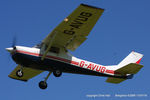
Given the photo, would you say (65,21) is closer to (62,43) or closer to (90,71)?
(62,43)

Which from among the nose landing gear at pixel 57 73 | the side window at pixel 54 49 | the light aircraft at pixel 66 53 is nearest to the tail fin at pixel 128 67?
the light aircraft at pixel 66 53

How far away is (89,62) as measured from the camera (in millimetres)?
19594

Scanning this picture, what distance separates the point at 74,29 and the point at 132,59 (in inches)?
210

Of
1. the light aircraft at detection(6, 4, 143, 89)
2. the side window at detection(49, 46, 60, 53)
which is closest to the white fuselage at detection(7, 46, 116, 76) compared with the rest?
the light aircraft at detection(6, 4, 143, 89)

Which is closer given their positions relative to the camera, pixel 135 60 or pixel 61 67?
pixel 61 67

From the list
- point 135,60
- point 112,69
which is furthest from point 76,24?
point 135,60

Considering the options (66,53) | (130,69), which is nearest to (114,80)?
(130,69)

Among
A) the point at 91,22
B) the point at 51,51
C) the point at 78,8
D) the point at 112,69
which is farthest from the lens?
the point at 112,69

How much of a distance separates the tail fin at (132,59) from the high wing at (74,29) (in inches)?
143

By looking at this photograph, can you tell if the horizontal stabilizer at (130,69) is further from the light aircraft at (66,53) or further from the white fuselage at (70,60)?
the white fuselage at (70,60)

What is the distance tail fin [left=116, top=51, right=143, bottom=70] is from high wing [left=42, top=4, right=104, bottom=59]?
3.64m

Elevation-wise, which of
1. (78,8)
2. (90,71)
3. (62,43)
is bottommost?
(90,71)

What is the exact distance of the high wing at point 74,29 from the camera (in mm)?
16663

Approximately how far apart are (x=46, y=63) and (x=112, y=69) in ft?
13.0
